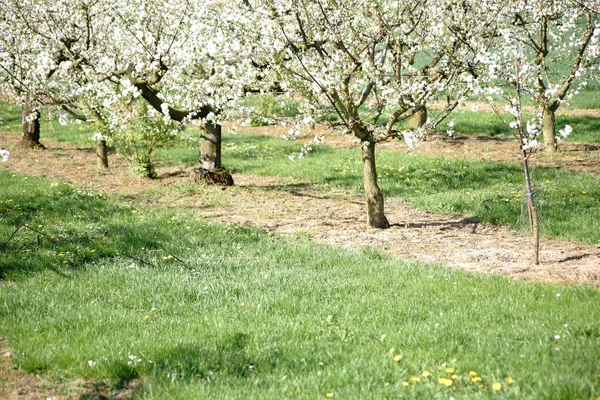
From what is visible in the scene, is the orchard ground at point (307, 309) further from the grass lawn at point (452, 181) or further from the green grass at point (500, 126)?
the green grass at point (500, 126)

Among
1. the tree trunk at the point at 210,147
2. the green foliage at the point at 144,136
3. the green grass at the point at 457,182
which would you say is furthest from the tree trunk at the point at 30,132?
the tree trunk at the point at 210,147

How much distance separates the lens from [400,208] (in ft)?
42.3

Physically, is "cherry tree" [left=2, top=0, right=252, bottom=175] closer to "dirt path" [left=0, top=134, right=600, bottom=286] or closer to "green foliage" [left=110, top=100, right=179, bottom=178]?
"green foliage" [left=110, top=100, right=179, bottom=178]

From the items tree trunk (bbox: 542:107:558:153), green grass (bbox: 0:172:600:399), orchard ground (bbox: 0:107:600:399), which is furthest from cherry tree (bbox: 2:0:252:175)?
tree trunk (bbox: 542:107:558:153)

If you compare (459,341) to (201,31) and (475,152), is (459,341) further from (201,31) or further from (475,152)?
(475,152)

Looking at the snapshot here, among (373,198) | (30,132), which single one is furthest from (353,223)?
(30,132)

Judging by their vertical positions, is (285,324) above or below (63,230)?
below

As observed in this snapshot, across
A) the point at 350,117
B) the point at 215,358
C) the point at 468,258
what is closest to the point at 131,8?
the point at 350,117

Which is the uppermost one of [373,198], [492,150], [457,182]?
[492,150]

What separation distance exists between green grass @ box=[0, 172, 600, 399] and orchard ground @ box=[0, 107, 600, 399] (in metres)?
0.02

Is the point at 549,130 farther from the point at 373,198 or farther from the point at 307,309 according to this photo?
the point at 307,309

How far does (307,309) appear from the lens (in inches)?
260

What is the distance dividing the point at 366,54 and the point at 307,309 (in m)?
5.69

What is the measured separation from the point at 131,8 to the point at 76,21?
85.0 inches
